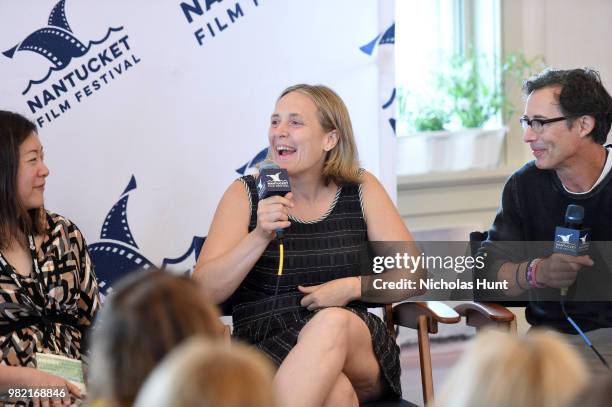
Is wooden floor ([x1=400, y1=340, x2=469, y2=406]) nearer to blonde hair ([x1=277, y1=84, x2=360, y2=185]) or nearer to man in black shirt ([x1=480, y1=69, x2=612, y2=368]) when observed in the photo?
man in black shirt ([x1=480, y1=69, x2=612, y2=368])

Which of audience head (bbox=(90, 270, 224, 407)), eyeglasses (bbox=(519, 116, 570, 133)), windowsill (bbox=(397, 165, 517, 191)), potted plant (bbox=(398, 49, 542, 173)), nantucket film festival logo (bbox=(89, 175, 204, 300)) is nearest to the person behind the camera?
audience head (bbox=(90, 270, 224, 407))

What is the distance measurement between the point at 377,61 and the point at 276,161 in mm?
819

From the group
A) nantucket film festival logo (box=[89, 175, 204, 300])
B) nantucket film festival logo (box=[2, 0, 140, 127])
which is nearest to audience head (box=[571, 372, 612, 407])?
nantucket film festival logo (box=[89, 175, 204, 300])

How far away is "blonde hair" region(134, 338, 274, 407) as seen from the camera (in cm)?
113

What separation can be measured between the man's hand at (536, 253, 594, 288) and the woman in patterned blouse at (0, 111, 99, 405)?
149cm

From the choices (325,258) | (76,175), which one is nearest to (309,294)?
(325,258)

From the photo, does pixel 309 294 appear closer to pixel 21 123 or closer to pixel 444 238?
pixel 21 123

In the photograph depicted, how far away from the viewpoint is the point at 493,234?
334cm

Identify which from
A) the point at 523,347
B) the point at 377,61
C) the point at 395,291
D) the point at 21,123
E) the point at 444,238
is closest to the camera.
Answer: the point at 523,347

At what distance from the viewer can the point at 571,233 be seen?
2971 millimetres

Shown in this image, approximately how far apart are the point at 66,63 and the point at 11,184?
27.9 inches

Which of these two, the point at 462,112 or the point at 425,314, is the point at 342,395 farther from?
the point at 462,112

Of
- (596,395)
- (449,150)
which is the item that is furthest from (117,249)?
(596,395)

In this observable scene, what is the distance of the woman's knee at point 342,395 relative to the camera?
281 cm
